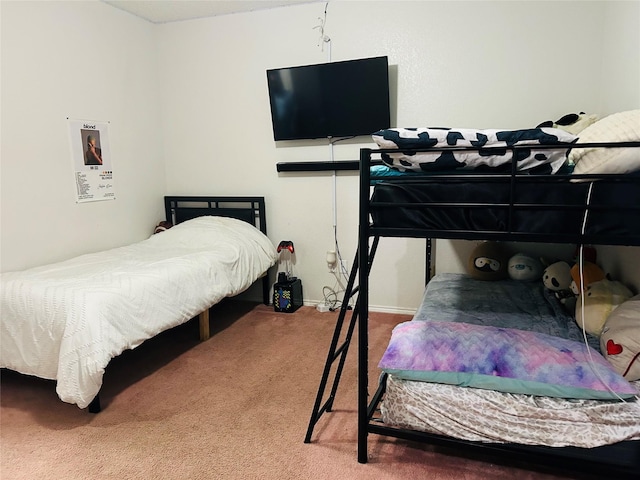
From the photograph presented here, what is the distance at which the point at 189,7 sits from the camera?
341 cm

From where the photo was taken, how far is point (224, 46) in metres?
3.61

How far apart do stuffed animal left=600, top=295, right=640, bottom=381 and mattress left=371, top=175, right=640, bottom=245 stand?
0.45 m

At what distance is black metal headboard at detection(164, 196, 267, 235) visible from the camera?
3701mm

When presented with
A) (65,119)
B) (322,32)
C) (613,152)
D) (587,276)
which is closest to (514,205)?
(613,152)

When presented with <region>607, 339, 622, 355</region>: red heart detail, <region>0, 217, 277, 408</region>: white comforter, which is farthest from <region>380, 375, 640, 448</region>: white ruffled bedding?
<region>0, 217, 277, 408</region>: white comforter

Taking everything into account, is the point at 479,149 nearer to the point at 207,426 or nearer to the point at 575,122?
the point at 575,122

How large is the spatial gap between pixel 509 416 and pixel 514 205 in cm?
78

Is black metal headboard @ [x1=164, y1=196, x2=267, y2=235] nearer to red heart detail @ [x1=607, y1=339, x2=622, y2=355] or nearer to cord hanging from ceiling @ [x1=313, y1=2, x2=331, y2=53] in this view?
cord hanging from ceiling @ [x1=313, y1=2, x2=331, y2=53]

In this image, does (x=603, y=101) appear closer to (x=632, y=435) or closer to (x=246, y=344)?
(x=632, y=435)

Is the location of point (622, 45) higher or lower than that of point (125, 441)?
higher

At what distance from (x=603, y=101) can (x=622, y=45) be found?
38 cm

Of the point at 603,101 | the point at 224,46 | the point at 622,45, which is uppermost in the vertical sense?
the point at 224,46

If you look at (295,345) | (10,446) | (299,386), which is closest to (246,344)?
(295,345)

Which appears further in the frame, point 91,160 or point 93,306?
point 91,160
